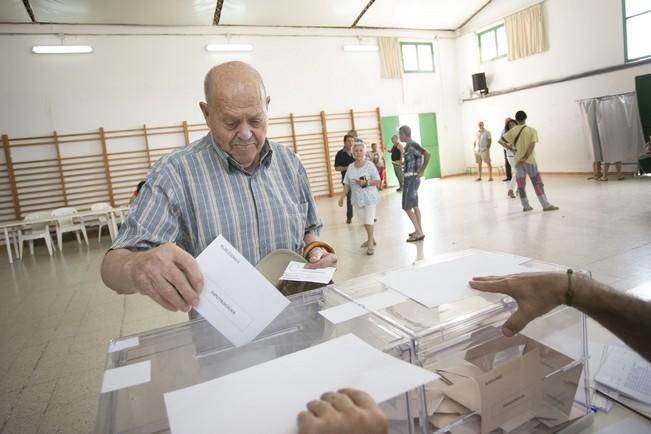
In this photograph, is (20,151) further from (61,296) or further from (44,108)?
→ (61,296)

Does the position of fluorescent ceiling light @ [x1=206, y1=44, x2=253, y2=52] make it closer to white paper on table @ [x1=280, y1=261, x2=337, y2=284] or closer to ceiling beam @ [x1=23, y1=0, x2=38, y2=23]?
ceiling beam @ [x1=23, y1=0, x2=38, y2=23]

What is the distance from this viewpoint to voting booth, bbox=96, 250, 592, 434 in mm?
747

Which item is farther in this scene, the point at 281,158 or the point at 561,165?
the point at 561,165

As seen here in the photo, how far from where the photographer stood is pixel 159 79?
9766 mm

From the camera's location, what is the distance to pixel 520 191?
628 cm

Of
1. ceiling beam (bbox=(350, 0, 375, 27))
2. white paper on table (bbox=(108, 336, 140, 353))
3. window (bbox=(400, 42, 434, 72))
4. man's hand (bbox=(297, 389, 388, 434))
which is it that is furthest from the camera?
window (bbox=(400, 42, 434, 72))

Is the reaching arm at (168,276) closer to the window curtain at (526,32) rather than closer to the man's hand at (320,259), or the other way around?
the man's hand at (320,259)

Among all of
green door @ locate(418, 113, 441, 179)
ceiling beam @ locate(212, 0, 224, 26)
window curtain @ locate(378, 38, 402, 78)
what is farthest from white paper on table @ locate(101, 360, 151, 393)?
green door @ locate(418, 113, 441, 179)

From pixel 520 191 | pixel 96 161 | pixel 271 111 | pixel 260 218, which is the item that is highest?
pixel 271 111

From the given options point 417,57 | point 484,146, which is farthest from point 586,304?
point 417,57

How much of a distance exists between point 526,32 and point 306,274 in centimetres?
1173

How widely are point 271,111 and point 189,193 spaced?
32.2ft

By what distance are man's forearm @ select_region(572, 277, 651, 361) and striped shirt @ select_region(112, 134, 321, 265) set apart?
0.95 meters

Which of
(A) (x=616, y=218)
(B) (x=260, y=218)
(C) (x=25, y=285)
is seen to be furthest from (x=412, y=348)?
(C) (x=25, y=285)
